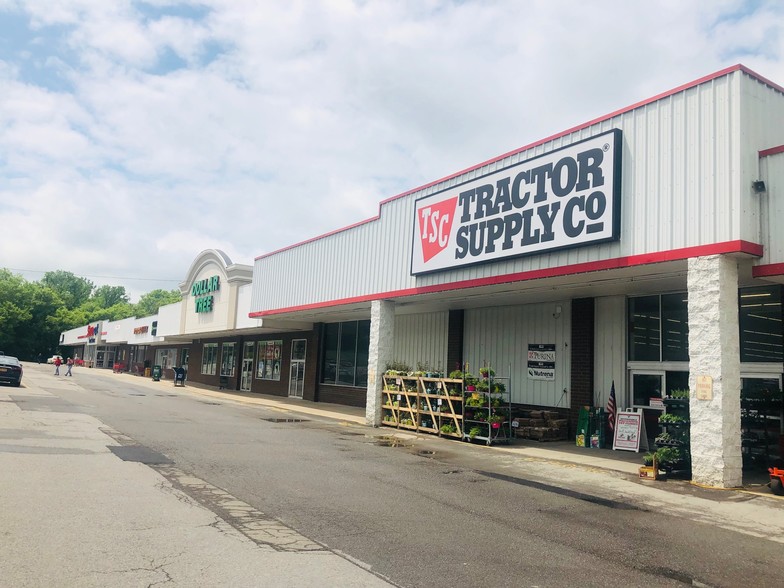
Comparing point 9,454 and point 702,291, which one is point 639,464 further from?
point 9,454

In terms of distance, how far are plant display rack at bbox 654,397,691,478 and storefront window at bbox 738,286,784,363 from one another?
2740mm

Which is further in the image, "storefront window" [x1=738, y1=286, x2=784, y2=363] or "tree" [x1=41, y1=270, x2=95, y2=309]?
"tree" [x1=41, y1=270, x2=95, y2=309]

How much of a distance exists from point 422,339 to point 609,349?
852 cm

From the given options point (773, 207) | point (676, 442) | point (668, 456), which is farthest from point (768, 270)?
point (668, 456)

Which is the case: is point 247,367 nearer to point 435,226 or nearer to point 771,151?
point 435,226

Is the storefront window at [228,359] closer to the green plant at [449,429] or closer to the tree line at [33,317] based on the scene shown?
the green plant at [449,429]

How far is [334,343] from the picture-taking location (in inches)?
1158

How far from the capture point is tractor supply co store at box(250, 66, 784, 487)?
10852 mm

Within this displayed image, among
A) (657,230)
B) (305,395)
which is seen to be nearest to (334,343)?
(305,395)

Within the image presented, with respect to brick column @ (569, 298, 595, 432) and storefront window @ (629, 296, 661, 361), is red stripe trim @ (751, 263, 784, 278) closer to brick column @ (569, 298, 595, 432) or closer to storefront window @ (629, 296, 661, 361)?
storefront window @ (629, 296, 661, 361)

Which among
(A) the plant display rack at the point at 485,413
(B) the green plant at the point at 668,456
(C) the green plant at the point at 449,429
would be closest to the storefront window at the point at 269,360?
(C) the green plant at the point at 449,429

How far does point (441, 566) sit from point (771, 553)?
3.83m

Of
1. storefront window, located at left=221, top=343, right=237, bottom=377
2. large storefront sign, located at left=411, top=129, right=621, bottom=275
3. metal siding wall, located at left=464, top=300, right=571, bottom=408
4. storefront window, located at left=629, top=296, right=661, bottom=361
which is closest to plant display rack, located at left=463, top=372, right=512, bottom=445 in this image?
metal siding wall, located at left=464, top=300, right=571, bottom=408

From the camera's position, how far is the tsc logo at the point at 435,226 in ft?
55.8
